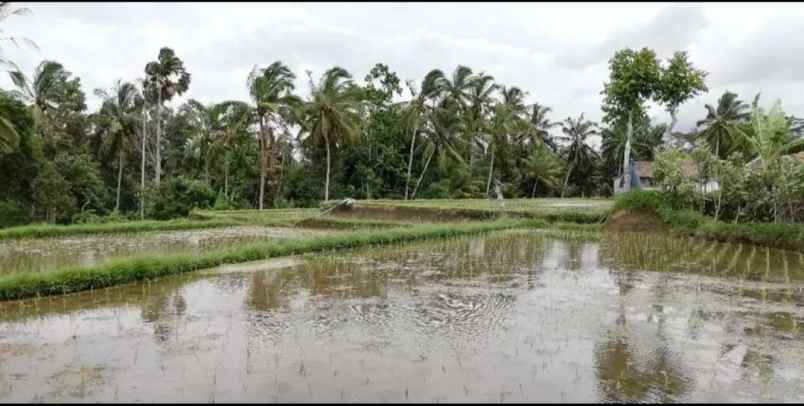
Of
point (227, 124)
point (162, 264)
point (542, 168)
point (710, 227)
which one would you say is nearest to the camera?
point (162, 264)

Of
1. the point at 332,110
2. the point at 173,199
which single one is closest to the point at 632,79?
the point at 332,110

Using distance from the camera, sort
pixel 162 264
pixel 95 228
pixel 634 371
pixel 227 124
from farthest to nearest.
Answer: pixel 227 124 → pixel 95 228 → pixel 162 264 → pixel 634 371

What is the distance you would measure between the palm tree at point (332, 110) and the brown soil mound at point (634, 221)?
41.4ft

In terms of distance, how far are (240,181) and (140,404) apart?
29955 millimetres

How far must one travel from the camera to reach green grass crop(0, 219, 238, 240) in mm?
15734

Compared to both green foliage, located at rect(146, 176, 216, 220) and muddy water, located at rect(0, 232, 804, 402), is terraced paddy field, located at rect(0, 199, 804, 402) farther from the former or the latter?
green foliage, located at rect(146, 176, 216, 220)

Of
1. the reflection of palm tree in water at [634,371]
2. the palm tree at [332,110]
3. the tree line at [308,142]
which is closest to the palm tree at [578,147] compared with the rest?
the tree line at [308,142]

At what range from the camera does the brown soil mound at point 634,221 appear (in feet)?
55.8

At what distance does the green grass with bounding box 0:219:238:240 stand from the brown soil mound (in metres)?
11.9

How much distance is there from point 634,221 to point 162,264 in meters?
13.1

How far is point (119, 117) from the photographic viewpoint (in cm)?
2773

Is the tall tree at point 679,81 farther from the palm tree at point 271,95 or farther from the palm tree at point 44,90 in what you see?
the palm tree at point 44,90

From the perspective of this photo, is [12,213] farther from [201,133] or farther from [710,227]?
[710,227]

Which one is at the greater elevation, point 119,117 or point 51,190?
point 119,117
